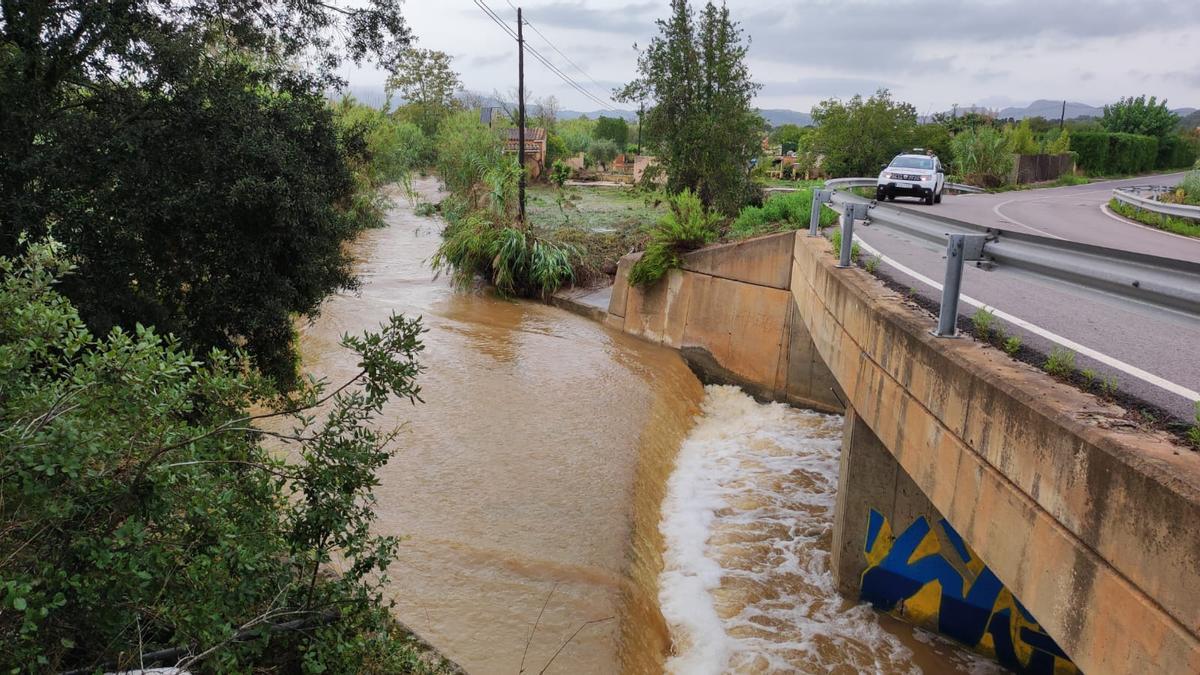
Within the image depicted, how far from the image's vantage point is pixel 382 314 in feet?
56.0

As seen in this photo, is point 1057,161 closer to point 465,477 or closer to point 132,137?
point 465,477

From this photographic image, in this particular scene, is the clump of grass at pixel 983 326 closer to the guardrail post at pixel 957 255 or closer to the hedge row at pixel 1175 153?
the guardrail post at pixel 957 255

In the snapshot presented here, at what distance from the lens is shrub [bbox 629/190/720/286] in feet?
53.4

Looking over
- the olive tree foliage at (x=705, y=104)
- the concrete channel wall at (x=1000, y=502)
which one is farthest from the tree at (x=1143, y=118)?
the concrete channel wall at (x=1000, y=502)

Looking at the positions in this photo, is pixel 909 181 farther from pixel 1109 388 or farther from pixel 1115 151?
pixel 1115 151

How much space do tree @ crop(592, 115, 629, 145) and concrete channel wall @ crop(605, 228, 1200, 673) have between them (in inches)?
2671

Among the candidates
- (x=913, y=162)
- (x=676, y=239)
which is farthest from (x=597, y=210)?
(x=676, y=239)

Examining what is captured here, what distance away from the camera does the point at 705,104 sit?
2095 cm

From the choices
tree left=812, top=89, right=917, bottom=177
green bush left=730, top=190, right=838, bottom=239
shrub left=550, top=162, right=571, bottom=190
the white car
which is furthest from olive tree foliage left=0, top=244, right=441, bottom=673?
shrub left=550, top=162, right=571, bottom=190

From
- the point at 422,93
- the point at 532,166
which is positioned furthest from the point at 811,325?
the point at 422,93

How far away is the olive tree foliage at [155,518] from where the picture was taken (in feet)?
10.3

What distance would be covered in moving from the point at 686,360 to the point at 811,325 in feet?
19.6

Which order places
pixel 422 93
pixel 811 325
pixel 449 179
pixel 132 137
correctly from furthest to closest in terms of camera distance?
pixel 422 93, pixel 449 179, pixel 811 325, pixel 132 137

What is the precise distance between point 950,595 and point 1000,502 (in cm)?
426
